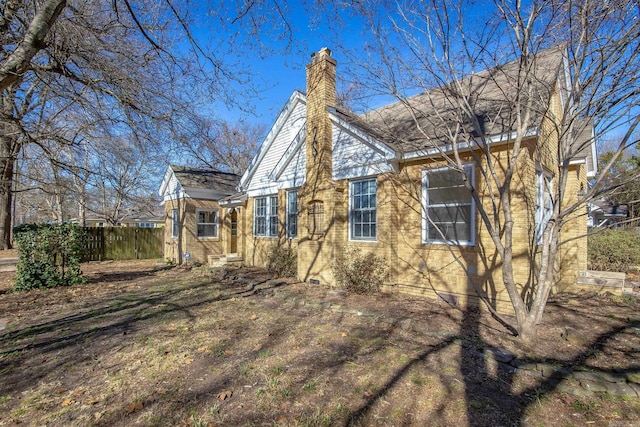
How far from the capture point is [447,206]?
801 centimetres

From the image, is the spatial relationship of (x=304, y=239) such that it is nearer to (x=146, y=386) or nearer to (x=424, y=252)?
(x=424, y=252)

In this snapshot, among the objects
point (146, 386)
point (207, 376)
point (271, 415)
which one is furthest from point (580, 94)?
point (146, 386)

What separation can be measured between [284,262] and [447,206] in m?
5.74

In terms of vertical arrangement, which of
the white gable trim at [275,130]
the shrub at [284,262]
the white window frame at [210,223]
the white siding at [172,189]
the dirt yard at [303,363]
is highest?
the white gable trim at [275,130]

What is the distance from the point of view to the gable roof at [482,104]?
5.77 m

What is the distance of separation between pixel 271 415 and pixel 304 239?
23.2ft

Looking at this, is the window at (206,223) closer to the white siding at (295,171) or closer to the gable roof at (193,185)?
the gable roof at (193,185)

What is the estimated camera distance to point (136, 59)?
819 centimetres

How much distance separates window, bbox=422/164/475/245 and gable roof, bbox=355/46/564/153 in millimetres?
965

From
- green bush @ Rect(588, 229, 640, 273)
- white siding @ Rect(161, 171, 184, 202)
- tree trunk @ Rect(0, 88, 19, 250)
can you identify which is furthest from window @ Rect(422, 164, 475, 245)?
white siding @ Rect(161, 171, 184, 202)

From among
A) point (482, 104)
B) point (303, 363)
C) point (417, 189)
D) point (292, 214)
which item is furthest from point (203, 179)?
point (303, 363)

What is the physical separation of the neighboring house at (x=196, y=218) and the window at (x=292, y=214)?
505 centimetres

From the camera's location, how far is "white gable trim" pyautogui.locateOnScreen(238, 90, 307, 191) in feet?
39.1

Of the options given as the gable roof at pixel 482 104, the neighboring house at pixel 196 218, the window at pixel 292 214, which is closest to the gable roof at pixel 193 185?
the neighboring house at pixel 196 218
